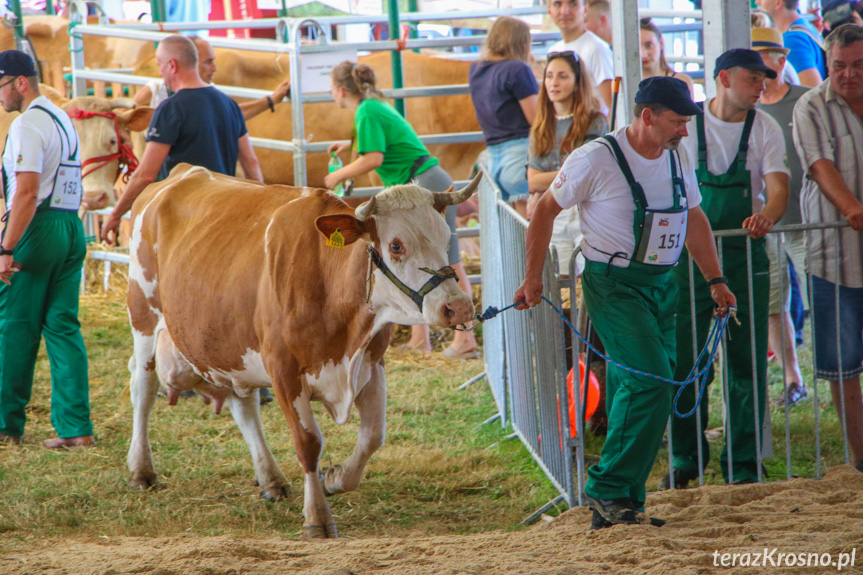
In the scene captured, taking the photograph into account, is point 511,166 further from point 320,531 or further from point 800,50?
point 320,531

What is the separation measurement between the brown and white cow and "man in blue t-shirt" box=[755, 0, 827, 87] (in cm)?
502

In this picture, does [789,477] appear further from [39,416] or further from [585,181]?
[39,416]

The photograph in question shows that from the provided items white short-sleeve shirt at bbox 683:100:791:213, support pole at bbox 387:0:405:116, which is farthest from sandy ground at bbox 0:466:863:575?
support pole at bbox 387:0:405:116

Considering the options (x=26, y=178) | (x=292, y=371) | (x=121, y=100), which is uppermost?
(x=121, y=100)

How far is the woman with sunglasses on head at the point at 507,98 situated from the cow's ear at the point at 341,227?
315 cm

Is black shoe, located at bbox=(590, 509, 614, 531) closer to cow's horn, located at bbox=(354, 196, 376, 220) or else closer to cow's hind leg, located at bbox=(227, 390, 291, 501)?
cow's horn, located at bbox=(354, 196, 376, 220)

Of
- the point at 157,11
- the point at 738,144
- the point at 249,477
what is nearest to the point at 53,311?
the point at 249,477

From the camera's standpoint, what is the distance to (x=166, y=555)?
381cm

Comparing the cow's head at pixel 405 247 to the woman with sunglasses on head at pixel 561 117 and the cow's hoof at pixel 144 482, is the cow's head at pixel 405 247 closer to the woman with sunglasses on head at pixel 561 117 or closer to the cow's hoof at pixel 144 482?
the woman with sunglasses on head at pixel 561 117

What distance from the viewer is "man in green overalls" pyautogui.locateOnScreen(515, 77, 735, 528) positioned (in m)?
3.94

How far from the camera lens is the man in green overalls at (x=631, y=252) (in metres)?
3.94

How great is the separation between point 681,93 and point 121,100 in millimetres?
6317

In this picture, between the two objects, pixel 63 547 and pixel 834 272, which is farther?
pixel 834 272

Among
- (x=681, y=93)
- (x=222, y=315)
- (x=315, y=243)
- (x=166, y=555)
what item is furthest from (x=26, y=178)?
(x=681, y=93)
